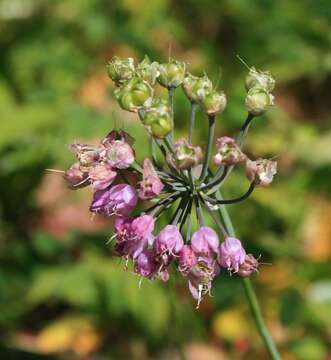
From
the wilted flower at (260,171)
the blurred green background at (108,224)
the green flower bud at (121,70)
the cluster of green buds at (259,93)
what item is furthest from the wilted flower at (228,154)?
the blurred green background at (108,224)

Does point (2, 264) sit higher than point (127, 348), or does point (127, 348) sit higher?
point (2, 264)

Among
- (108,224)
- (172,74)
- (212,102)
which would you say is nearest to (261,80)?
(212,102)

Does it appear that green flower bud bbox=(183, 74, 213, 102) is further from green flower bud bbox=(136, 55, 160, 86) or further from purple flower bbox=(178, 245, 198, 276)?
purple flower bbox=(178, 245, 198, 276)

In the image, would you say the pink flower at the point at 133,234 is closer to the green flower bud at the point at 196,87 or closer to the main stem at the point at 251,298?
the main stem at the point at 251,298

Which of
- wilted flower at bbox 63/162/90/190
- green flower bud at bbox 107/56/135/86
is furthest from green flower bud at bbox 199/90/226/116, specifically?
wilted flower at bbox 63/162/90/190

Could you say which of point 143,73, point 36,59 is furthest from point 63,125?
point 143,73

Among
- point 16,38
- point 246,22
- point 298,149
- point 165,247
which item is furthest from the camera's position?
point 16,38

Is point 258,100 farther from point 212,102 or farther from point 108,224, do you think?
point 108,224

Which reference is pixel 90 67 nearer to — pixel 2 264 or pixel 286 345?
pixel 2 264
